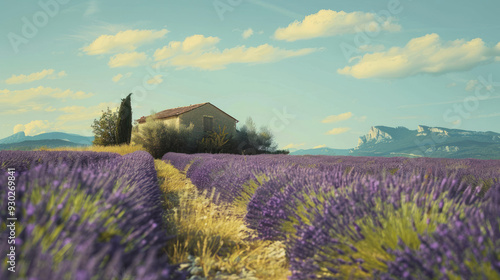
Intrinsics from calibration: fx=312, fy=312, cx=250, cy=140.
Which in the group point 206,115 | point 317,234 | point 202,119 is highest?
point 206,115

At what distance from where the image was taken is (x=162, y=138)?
26.3 metres

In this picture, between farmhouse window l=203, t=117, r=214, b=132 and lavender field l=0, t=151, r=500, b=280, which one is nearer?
lavender field l=0, t=151, r=500, b=280

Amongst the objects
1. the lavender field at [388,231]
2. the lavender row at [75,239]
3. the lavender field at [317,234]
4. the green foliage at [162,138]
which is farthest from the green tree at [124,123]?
the lavender row at [75,239]

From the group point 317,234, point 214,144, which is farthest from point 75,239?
point 214,144

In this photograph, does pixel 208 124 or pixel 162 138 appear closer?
pixel 162 138

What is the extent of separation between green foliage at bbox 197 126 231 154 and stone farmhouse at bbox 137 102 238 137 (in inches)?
62.4

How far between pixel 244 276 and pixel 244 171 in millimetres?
2765

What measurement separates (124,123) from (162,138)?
17.5 feet

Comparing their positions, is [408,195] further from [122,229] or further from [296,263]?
[122,229]

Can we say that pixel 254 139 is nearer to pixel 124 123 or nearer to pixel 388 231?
pixel 124 123

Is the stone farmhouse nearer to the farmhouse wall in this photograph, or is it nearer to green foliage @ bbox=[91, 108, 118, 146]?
the farmhouse wall

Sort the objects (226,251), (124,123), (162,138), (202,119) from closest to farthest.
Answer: (226,251) → (162,138) → (124,123) → (202,119)

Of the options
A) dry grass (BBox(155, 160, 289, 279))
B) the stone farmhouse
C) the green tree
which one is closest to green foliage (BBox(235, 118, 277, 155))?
the stone farmhouse

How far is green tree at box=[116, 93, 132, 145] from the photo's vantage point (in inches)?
1134
